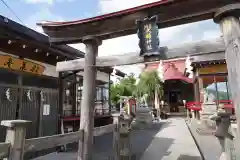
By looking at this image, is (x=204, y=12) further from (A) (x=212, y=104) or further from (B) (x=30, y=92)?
(A) (x=212, y=104)

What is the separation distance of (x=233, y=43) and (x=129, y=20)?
244 cm

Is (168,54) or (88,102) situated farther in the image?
(88,102)

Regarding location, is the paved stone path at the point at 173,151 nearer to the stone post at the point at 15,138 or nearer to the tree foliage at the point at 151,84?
the stone post at the point at 15,138

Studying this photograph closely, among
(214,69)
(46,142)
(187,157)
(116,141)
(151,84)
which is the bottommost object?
(187,157)

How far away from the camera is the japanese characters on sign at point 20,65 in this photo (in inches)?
241

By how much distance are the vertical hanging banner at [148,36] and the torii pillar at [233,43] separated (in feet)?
4.59

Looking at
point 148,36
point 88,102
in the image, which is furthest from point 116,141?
point 148,36

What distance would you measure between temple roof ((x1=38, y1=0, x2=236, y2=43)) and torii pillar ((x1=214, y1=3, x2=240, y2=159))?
0.73 feet

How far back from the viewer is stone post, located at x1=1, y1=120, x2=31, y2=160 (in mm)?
2550

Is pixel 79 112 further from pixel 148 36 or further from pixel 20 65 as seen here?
pixel 148 36

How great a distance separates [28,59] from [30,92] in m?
1.21

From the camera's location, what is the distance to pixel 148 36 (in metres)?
4.77

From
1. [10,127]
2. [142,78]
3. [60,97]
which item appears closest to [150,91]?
[142,78]

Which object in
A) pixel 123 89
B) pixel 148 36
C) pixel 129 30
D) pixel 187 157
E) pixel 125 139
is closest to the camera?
pixel 148 36
